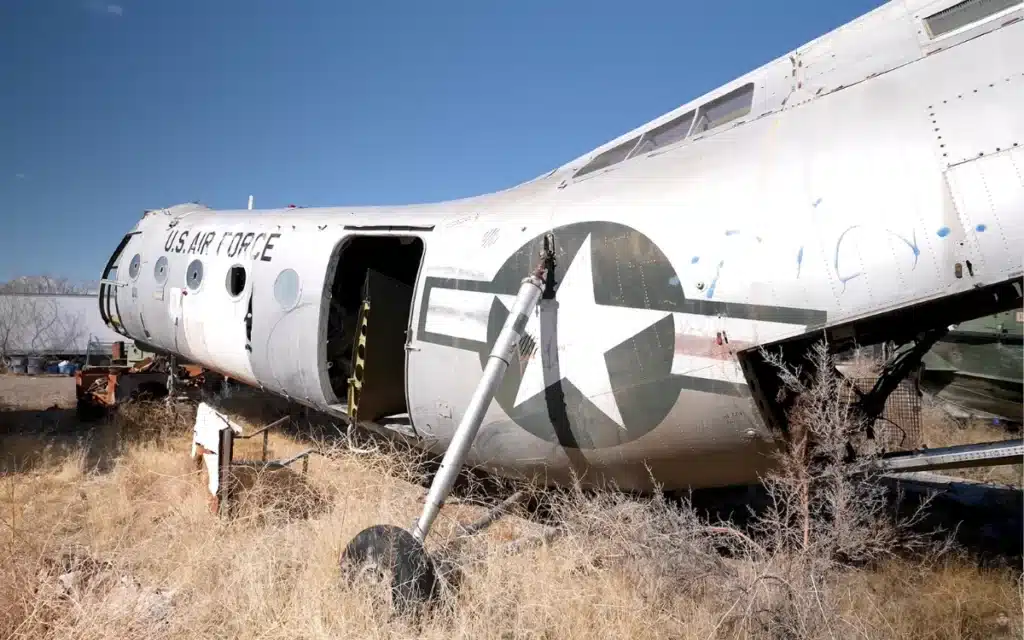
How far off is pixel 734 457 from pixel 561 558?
4.76 ft

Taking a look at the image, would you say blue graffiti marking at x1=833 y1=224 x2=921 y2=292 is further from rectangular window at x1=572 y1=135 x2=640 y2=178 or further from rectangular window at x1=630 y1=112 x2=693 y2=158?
rectangular window at x1=572 y1=135 x2=640 y2=178

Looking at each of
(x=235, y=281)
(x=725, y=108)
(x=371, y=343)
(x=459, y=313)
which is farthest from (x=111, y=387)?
(x=725, y=108)

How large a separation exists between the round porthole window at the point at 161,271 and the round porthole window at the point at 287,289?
3255 millimetres

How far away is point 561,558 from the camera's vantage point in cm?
453

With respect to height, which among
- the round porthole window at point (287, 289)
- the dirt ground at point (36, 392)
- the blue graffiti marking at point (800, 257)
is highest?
the blue graffiti marking at point (800, 257)

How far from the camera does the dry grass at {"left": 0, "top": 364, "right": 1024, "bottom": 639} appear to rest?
3621 mm

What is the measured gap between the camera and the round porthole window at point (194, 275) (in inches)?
343

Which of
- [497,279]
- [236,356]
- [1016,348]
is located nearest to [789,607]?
[497,279]

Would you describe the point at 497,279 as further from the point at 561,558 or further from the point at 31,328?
the point at 31,328

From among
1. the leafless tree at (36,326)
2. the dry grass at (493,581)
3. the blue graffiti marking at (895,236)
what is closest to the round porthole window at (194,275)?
the dry grass at (493,581)

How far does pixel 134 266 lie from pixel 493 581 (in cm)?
902

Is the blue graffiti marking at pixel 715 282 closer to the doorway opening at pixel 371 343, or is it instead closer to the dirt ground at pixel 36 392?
the doorway opening at pixel 371 343

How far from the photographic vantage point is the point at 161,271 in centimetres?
953

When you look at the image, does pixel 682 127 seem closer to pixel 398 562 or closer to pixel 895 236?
pixel 895 236
